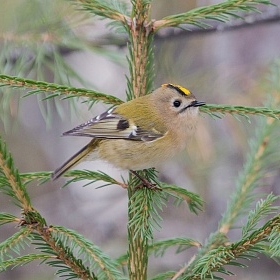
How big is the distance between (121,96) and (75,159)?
1653mm

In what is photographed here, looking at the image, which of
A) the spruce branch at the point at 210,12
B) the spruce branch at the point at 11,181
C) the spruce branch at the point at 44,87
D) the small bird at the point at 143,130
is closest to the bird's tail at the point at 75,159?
the small bird at the point at 143,130

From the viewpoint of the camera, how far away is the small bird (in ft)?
5.19

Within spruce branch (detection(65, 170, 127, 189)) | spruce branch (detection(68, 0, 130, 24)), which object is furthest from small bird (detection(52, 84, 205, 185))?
spruce branch (detection(68, 0, 130, 24))

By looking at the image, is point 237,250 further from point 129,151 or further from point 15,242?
point 129,151

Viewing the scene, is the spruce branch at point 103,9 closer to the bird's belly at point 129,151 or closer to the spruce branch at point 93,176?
the spruce branch at point 93,176

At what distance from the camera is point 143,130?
5.56 feet

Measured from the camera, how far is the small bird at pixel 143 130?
1.58m

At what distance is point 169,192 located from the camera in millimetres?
1354

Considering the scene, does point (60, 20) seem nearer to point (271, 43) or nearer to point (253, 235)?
point (253, 235)

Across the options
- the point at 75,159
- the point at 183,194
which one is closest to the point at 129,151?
the point at 75,159

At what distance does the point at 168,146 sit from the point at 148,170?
0.19 meters

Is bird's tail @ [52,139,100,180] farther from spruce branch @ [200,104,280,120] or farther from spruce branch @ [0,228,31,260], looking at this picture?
spruce branch @ [200,104,280,120]

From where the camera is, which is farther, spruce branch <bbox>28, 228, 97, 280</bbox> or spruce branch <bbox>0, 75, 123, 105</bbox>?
spruce branch <bbox>0, 75, 123, 105</bbox>

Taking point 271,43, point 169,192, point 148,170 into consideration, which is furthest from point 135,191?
point 271,43
